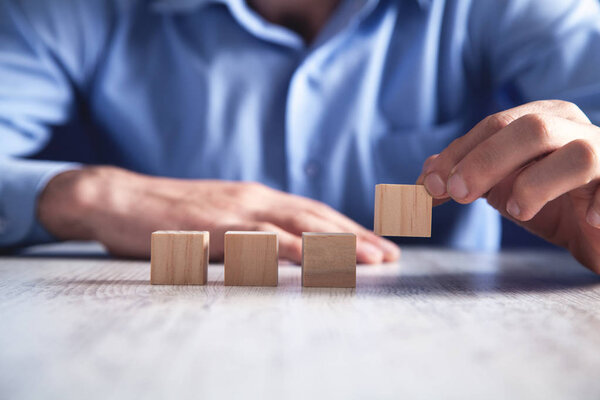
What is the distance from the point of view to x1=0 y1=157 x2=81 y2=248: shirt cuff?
1.04m

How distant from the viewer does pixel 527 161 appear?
644 millimetres

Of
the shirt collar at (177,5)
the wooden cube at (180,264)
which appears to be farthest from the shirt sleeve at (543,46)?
the wooden cube at (180,264)

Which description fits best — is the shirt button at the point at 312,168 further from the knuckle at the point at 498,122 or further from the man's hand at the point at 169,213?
the knuckle at the point at 498,122

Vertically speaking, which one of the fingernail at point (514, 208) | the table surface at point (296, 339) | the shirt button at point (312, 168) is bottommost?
the table surface at point (296, 339)

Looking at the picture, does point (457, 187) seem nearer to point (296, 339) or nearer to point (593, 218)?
point (593, 218)

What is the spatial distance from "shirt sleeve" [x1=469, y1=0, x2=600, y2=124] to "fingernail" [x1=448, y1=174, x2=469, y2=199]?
2.07 ft

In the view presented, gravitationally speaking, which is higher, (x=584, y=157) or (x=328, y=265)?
(x=584, y=157)

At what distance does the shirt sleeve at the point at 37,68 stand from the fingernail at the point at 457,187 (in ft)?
3.64

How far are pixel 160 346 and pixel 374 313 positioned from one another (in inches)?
8.6

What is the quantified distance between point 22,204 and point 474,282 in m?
0.90

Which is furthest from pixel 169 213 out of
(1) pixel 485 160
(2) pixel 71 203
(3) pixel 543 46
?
(3) pixel 543 46

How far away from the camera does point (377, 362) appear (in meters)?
0.36

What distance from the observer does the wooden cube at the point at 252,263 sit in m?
0.67

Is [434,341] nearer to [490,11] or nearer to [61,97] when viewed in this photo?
[490,11]
